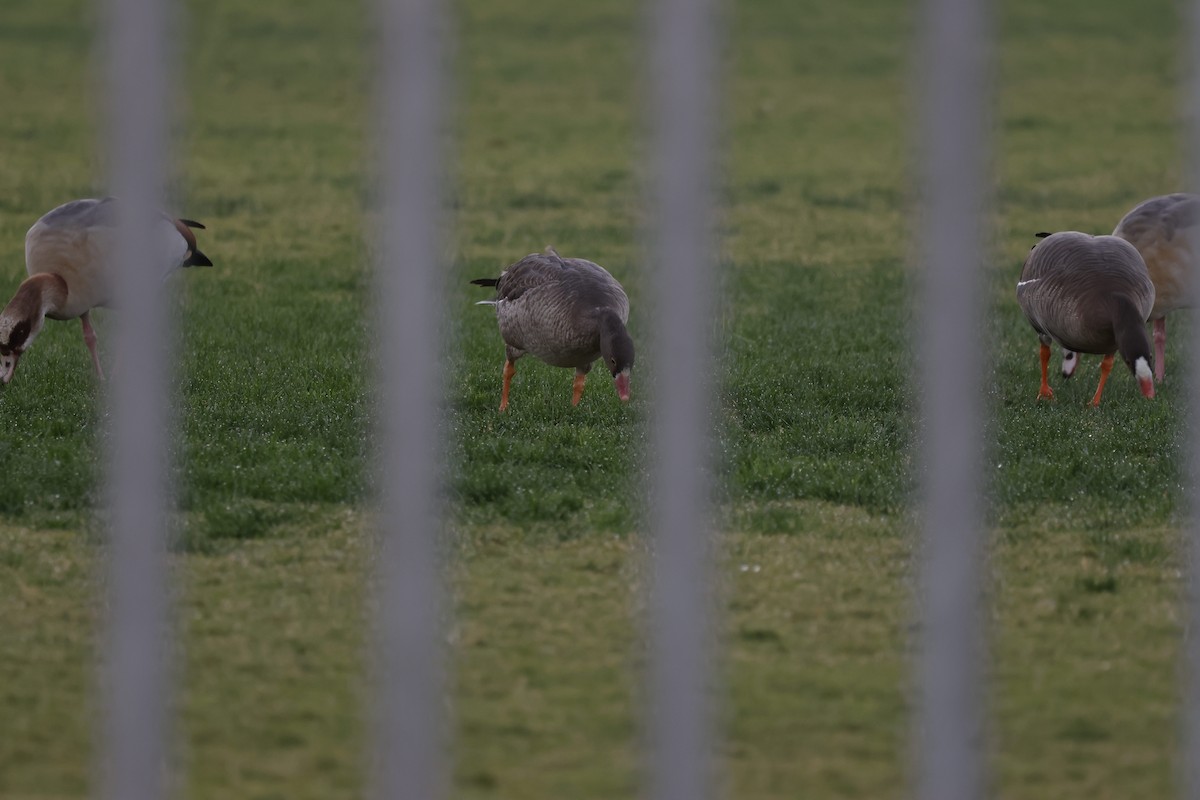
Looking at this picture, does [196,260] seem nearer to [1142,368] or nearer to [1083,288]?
[1083,288]

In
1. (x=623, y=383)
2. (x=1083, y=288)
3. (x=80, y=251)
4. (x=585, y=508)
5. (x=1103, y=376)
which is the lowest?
(x=585, y=508)

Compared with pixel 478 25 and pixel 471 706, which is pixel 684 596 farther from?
pixel 478 25

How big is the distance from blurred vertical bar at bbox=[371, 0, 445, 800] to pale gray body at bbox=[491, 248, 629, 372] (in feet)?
16.5

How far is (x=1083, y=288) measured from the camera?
7.68 metres

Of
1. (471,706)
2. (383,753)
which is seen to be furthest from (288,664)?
(383,753)

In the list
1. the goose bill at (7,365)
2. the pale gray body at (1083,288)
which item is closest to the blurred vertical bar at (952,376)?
the pale gray body at (1083,288)

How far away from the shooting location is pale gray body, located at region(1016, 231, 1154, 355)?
756 cm

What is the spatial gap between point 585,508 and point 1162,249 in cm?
441

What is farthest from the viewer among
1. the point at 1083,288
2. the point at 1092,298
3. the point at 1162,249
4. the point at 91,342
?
the point at 1162,249

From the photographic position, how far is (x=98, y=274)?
831 cm

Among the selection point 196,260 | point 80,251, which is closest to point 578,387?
point 196,260

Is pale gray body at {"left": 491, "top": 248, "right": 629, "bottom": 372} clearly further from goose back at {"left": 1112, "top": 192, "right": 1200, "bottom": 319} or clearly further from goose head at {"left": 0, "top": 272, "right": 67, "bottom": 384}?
goose back at {"left": 1112, "top": 192, "right": 1200, "bottom": 319}

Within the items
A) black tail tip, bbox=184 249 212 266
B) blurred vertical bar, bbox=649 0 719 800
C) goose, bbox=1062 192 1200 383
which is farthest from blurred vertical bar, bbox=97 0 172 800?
goose, bbox=1062 192 1200 383

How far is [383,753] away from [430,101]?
39.1 inches
